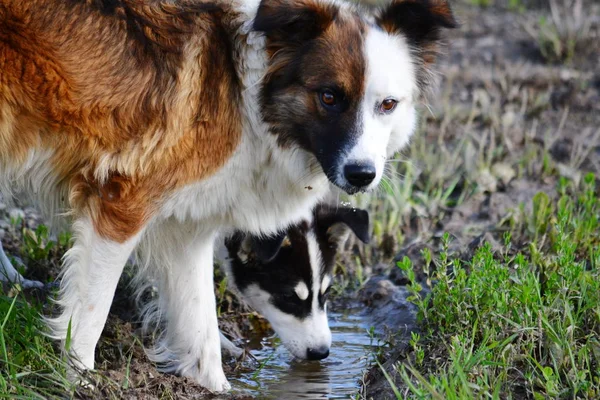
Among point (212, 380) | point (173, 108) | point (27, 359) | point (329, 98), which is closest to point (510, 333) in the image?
point (329, 98)

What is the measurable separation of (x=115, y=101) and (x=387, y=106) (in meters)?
1.23

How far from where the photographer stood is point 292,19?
4047 mm

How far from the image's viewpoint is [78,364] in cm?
412

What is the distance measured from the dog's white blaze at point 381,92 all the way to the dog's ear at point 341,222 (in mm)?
1025

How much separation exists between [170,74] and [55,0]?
60 centimetres

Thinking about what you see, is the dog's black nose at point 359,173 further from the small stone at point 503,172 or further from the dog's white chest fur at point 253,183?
the small stone at point 503,172

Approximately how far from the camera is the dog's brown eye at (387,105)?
13.8ft

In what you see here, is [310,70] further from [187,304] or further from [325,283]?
[325,283]

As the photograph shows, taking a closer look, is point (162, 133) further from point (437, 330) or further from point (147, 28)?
point (437, 330)

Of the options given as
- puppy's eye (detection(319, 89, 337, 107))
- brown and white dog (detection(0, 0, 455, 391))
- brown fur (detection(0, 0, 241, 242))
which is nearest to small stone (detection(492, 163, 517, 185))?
brown and white dog (detection(0, 0, 455, 391))

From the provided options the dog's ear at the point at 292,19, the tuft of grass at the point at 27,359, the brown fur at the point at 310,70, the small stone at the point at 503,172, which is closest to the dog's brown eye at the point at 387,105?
the brown fur at the point at 310,70

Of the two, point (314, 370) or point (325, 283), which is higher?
point (325, 283)

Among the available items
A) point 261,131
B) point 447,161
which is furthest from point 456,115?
point 261,131

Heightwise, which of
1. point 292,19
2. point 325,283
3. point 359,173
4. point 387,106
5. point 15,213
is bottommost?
point 325,283
